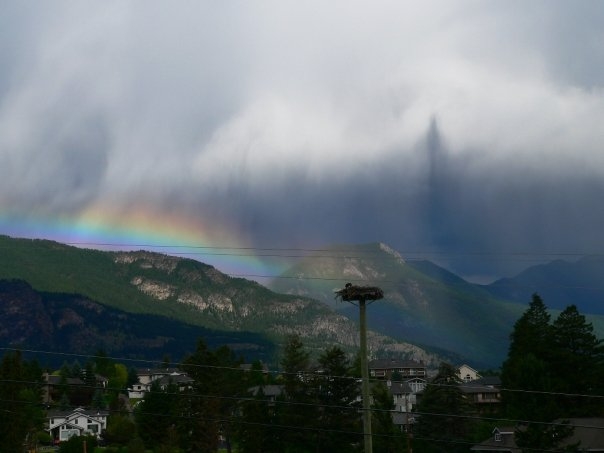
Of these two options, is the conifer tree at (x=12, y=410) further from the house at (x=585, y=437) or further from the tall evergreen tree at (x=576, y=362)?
the tall evergreen tree at (x=576, y=362)

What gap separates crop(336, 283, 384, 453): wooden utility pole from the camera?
39.7 metres

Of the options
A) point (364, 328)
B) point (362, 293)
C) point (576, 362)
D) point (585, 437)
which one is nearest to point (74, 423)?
point (576, 362)

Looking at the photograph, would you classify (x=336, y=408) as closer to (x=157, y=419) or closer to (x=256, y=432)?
(x=256, y=432)

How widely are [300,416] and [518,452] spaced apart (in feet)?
76.5

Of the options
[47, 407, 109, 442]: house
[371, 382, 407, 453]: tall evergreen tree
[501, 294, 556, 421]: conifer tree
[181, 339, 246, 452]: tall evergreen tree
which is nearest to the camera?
[501, 294, 556, 421]: conifer tree

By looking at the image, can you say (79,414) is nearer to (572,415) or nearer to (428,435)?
(428,435)

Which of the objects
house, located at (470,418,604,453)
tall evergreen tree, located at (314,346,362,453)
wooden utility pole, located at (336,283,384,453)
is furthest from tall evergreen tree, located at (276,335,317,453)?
wooden utility pole, located at (336,283,384,453)

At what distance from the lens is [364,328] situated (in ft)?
136

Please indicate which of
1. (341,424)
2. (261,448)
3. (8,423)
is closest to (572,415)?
(341,424)

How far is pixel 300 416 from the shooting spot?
8575 cm

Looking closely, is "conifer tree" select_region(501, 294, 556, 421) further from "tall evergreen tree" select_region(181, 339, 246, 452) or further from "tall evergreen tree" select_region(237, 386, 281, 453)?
"tall evergreen tree" select_region(181, 339, 246, 452)

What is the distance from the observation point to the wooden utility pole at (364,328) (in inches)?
1563

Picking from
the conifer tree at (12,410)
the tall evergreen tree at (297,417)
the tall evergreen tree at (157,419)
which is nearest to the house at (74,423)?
the tall evergreen tree at (157,419)

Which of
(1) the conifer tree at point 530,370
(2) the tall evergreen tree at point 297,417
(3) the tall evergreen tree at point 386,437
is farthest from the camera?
(2) the tall evergreen tree at point 297,417
